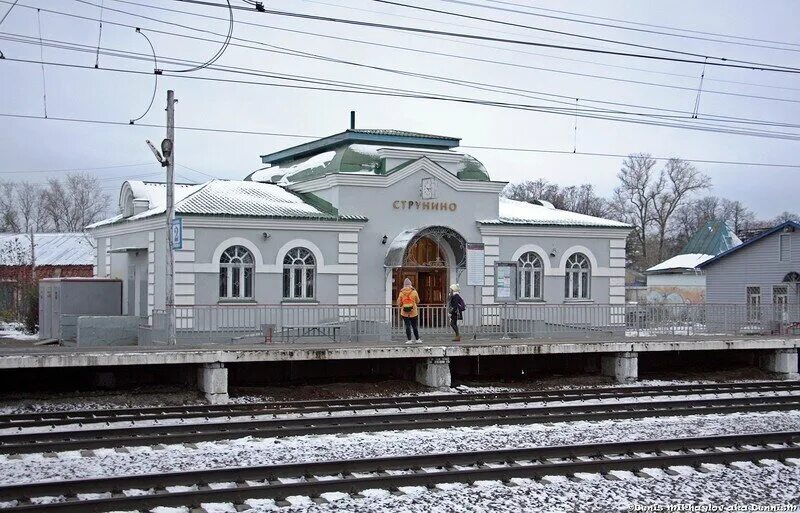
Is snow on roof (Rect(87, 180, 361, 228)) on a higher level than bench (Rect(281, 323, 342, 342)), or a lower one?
higher

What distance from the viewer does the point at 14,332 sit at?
38594 mm

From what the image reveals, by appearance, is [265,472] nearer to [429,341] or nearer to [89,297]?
[429,341]

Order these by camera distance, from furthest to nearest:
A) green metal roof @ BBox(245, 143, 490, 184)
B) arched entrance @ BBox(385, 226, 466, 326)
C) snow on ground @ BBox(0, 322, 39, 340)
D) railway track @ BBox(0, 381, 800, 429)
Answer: snow on ground @ BBox(0, 322, 39, 340) < arched entrance @ BBox(385, 226, 466, 326) < green metal roof @ BBox(245, 143, 490, 184) < railway track @ BBox(0, 381, 800, 429)

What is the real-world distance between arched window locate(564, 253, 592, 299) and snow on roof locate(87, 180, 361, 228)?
815 cm

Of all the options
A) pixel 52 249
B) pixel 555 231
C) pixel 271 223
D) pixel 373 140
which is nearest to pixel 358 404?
pixel 271 223

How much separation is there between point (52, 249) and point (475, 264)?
44655mm

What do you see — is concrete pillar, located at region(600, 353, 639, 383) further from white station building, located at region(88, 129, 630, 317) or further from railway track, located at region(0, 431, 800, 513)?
railway track, located at region(0, 431, 800, 513)

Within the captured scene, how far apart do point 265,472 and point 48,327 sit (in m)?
21.3

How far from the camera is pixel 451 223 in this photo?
1204 inches

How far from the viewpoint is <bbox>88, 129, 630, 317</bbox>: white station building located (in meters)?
27.3

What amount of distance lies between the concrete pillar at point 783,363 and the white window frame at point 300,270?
505 inches

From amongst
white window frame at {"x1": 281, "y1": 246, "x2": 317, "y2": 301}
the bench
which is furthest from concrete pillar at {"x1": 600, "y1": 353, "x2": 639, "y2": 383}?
white window frame at {"x1": 281, "y1": 246, "x2": 317, "y2": 301}

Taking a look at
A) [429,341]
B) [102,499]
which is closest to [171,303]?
[429,341]

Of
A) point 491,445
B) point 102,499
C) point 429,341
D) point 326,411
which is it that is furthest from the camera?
point 429,341
